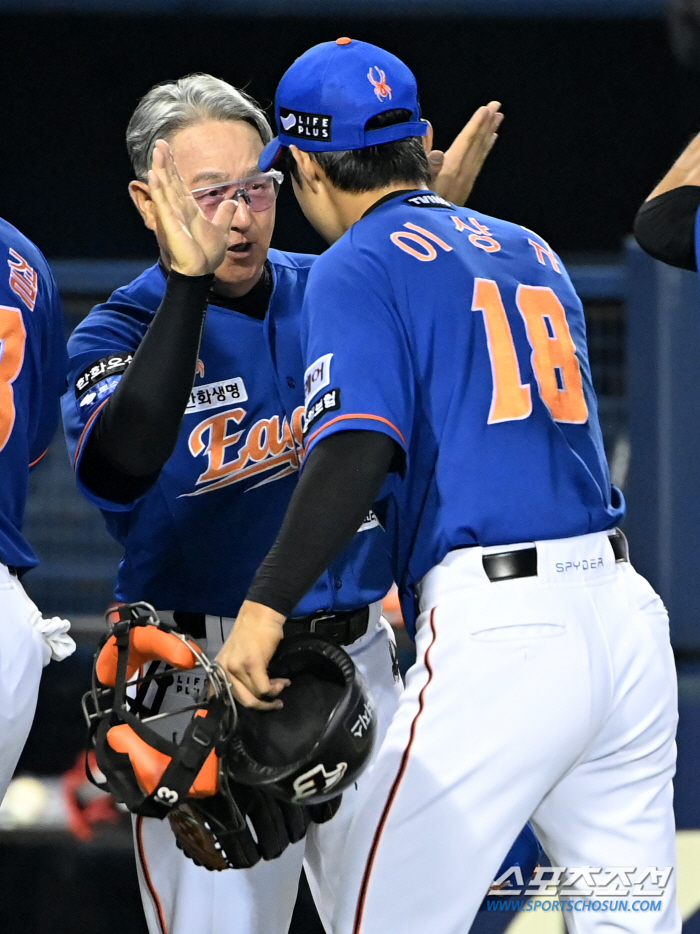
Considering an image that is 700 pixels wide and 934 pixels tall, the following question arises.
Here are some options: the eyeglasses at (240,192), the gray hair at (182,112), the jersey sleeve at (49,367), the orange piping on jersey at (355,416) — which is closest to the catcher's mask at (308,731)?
the orange piping on jersey at (355,416)

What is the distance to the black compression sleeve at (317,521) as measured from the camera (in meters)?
1.60

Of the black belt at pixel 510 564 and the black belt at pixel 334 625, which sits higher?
the black belt at pixel 510 564

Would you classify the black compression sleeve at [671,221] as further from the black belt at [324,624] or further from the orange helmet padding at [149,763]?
the orange helmet padding at [149,763]

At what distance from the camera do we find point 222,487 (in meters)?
2.16

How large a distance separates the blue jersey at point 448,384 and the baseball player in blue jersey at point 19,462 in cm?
47

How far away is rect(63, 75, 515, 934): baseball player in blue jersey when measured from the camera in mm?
2109

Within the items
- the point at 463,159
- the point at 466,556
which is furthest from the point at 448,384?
the point at 463,159

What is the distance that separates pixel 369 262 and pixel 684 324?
1448mm

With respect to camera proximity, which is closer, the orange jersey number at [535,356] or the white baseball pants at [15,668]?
the orange jersey number at [535,356]

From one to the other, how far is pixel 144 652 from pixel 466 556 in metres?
0.47

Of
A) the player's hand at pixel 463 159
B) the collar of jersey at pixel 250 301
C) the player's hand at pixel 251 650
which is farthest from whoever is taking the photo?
the player's hand at pixel 463 159

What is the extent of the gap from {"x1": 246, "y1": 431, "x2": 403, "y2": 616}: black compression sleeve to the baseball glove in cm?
33

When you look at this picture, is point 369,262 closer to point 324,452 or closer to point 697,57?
point 324,452

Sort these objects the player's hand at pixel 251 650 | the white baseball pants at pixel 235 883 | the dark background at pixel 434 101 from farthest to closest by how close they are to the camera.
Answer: the dark background at pixel 434 101, the white baseball pants at pixel 235 883, the player's hand at pixel 251 650
